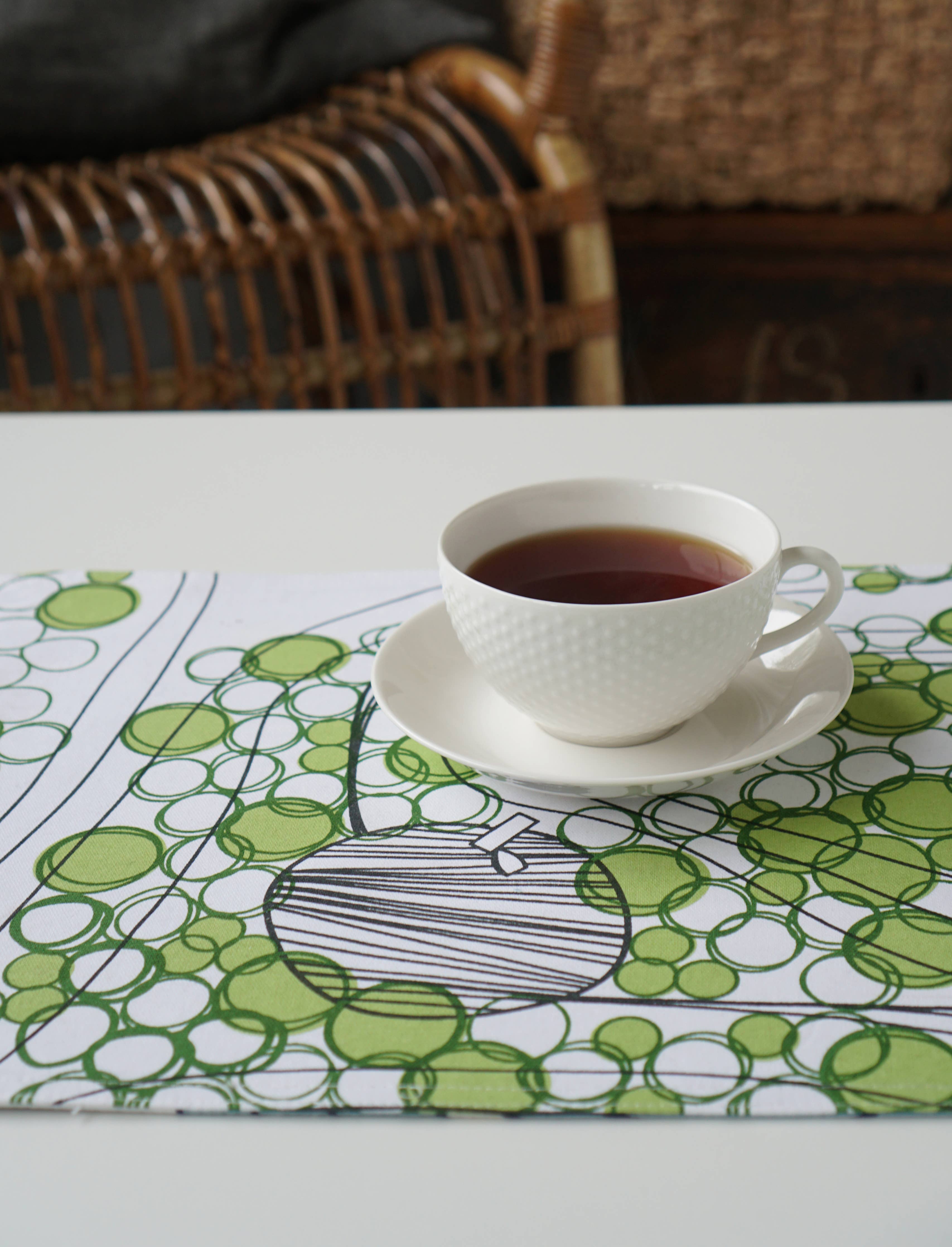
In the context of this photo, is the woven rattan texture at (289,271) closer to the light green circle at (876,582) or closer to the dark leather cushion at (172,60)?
the dark leather cushion at (172,60)

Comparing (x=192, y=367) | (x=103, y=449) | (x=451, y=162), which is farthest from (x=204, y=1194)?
(x=451, y=162)

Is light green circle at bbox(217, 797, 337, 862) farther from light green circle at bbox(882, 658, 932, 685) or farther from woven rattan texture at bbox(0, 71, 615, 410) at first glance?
woven rattan texture at bbox(0, 71, 615, 410)

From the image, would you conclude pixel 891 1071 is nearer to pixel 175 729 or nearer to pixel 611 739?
pixel 611 739

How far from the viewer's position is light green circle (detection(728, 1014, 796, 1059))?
30 centimetres

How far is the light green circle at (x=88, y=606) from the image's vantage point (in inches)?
21.0

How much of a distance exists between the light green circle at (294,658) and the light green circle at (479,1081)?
21cm

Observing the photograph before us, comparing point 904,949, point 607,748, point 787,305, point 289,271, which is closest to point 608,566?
point 607,748

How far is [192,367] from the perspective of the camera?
142 centimetres

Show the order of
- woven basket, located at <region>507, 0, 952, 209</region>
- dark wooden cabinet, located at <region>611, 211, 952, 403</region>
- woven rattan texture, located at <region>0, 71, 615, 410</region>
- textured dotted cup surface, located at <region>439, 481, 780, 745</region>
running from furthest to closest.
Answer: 1. dark wooden cabinet, located at <region>611, 211, 952, 403</region>
2. woven basket, located at <region>507, 0, 952, 209</region>
3. woven rattan texture, located at <region>0, 71, 615, 410</region>
4. textured dotted cup surface, located at <region>439, 481, 780, 745</region>

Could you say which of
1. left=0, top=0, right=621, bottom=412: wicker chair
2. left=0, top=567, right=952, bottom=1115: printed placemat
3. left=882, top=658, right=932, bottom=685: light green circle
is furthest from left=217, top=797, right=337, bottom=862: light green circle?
left=0, top=0, right=621, bottom=412: wicker chair

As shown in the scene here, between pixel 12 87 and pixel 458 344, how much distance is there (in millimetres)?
689

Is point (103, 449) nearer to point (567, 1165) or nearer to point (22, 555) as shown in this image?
point (22, 555)

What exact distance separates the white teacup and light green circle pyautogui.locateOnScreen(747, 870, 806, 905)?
0.20ft

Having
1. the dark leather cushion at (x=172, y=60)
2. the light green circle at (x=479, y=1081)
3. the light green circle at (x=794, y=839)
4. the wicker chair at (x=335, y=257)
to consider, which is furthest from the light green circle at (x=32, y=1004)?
the dark leather cushion at (x=172, y=60)
